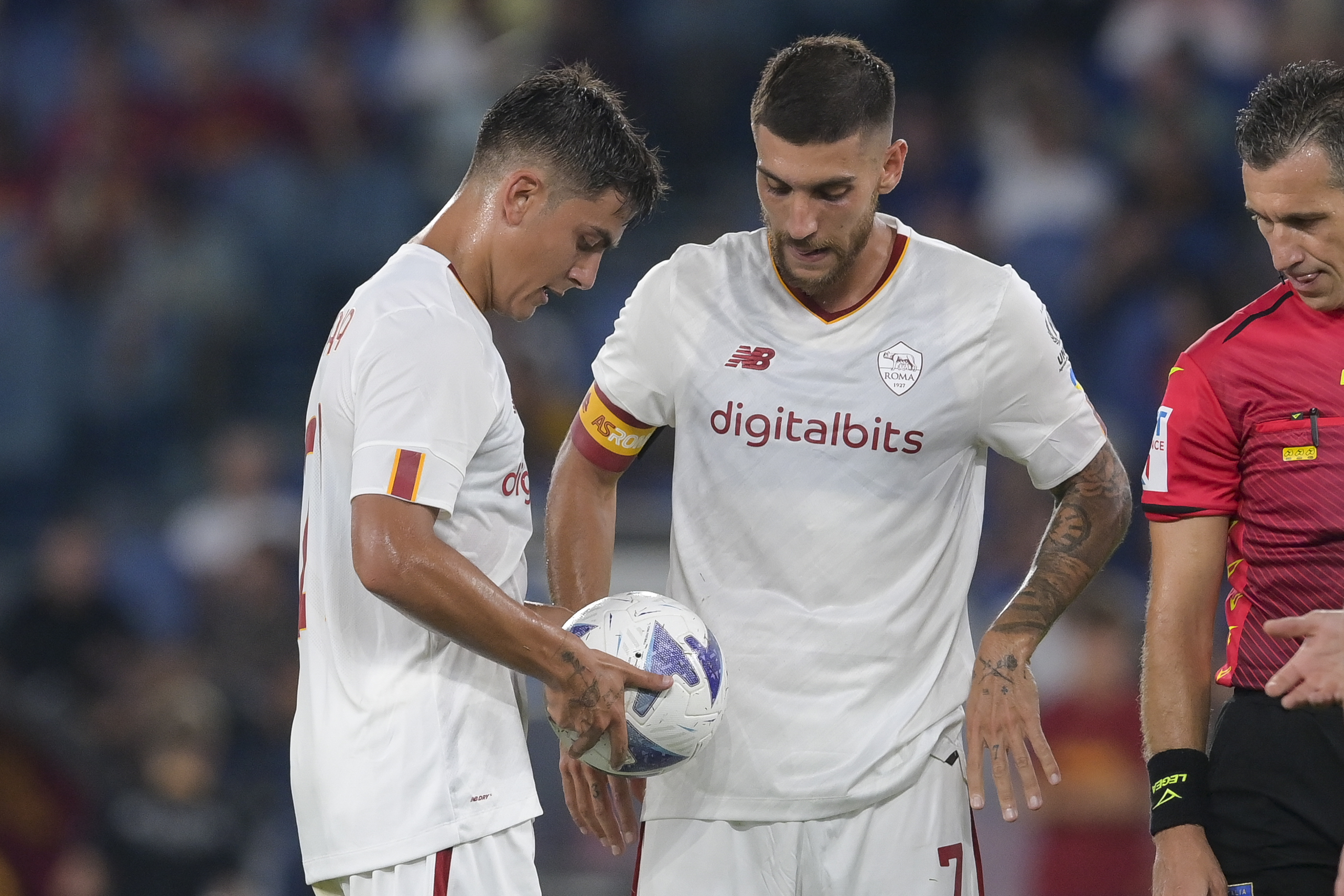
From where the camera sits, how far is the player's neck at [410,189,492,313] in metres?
3.37

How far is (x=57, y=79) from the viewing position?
10070 mm

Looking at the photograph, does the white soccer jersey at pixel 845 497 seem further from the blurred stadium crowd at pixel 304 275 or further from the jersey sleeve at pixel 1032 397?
the blurred stadium crowd at pixel 304 275

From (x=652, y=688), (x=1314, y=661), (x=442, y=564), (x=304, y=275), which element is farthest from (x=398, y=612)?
(x=304, y=275)

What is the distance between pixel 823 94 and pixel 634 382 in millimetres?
779

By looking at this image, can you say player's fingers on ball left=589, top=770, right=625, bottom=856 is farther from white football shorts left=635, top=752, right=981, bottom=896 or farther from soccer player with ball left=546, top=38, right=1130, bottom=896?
white football shorts left=635, top=752, right=981, bottom=896

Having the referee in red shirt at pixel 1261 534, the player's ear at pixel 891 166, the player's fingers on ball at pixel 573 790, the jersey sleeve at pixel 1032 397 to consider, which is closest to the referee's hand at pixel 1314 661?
the referee in red shirt at pixel 1261 534

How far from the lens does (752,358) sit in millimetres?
3650

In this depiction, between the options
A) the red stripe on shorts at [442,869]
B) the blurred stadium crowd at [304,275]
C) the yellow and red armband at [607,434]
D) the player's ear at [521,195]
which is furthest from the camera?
the blurred stadium crowd at [304,275]

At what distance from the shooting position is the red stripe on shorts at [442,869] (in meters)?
3.10

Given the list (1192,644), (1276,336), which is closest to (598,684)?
(1192,644)

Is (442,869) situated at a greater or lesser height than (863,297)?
lesser

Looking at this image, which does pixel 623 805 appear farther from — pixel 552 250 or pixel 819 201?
pixel 819 201

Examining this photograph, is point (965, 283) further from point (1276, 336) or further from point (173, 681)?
point (173, 681)

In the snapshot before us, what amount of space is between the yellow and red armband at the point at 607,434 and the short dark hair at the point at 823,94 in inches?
29.3
